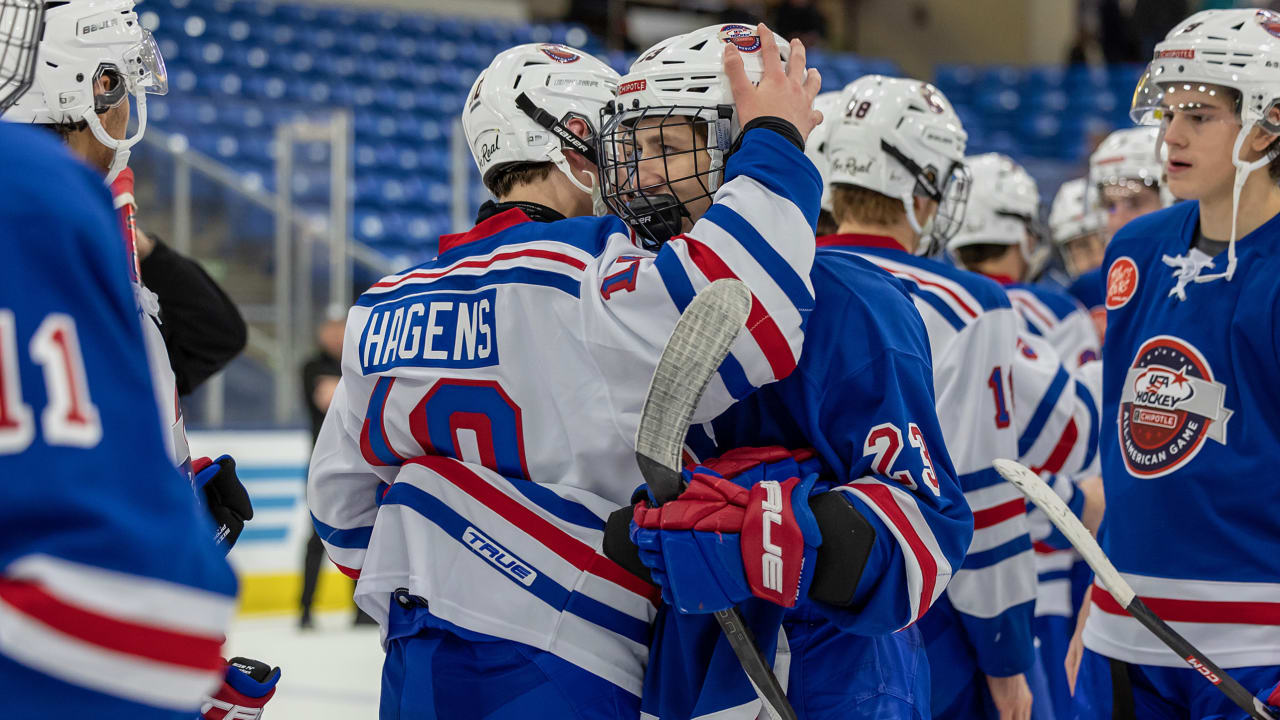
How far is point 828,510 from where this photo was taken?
4.34 feet

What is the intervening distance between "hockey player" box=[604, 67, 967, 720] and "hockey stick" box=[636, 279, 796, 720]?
0.04 metres

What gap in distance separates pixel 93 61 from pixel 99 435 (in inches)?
47.1

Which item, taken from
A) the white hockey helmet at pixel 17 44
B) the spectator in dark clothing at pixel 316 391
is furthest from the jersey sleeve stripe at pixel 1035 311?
the spectator in dark clothing at pixel 316 391

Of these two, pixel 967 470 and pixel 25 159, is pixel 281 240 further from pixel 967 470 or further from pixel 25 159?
pixel 25 159

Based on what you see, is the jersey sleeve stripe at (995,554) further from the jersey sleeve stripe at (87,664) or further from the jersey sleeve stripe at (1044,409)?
the jersey sleeve stripe at (87,664)

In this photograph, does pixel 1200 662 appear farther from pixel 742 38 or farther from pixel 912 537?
pixel 742 38

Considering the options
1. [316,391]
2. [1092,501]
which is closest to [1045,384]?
[1092,501]

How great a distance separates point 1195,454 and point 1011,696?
1.65 feet

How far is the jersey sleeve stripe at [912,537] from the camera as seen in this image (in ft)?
4.41

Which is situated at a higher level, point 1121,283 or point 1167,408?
point 1121,283

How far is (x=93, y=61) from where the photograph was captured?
170 centimetres

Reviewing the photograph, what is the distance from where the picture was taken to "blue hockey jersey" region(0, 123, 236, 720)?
0.67 m

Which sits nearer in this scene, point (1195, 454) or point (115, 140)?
point (115, 140)

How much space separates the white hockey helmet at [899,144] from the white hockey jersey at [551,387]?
778mm
